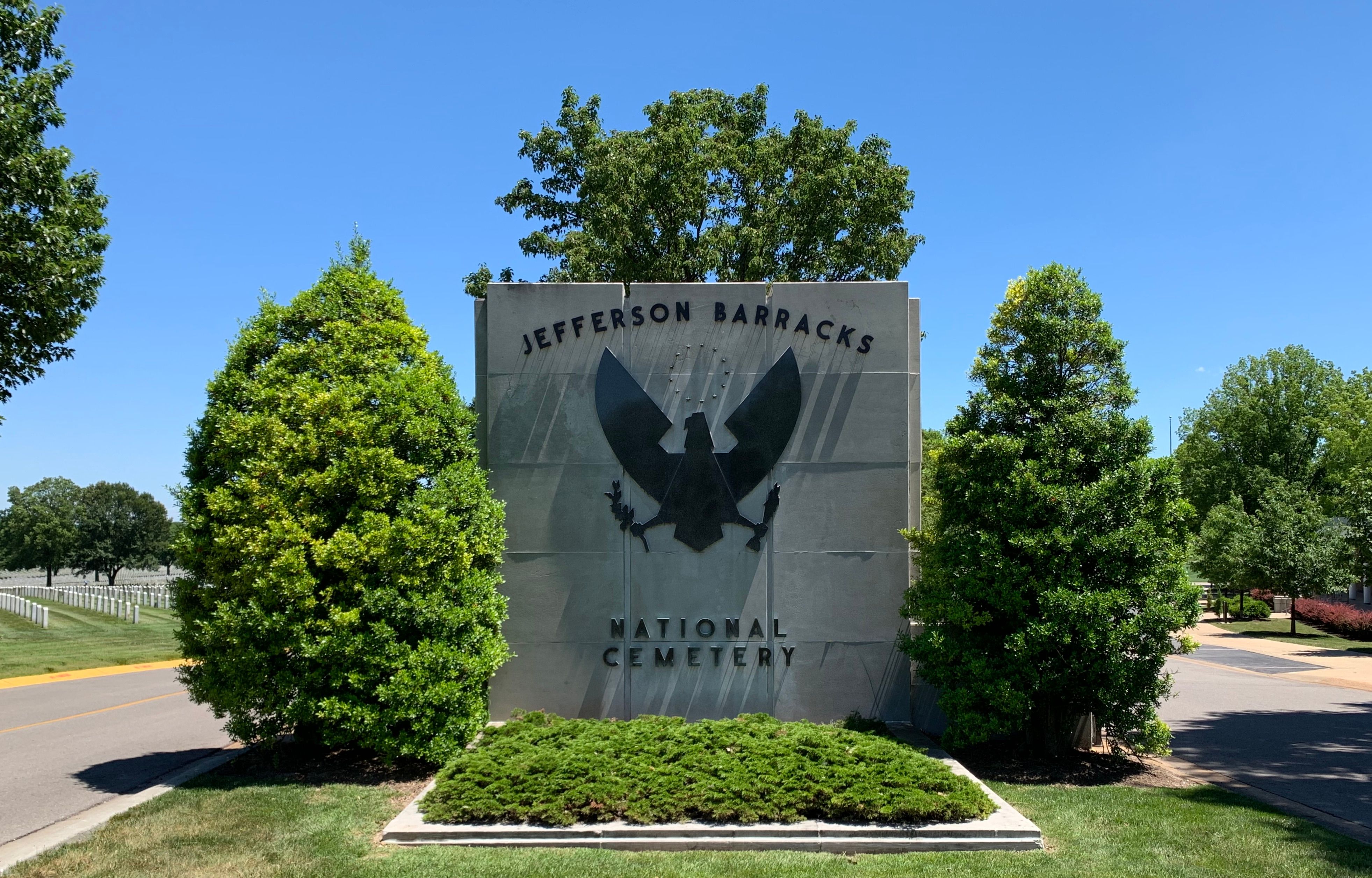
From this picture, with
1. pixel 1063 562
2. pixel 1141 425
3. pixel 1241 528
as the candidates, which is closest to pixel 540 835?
pixel 1063 562

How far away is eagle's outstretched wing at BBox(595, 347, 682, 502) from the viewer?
11211mm

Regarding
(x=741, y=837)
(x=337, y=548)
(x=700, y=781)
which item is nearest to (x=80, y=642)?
(x=337, y=548)

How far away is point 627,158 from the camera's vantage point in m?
25.1

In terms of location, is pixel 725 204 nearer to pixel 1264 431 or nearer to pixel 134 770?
pixel 134 770

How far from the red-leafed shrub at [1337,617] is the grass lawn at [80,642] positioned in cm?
3814

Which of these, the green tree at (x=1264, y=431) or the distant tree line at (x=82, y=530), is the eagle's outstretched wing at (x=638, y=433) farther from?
the distant tree line at (x=82, y=530)

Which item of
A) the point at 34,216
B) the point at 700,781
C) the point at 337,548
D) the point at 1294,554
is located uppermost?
the point at 34,216

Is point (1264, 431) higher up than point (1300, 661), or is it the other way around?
point (1264, 431)

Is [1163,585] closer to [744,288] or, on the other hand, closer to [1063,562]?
[1063,562]

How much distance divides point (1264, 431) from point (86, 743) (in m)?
57.2

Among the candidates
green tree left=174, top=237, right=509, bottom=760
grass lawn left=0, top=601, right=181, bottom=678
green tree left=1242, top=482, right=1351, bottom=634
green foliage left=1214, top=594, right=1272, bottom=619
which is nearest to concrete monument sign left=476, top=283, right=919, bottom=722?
green tree left=174, top=237, right=509, bottom=760

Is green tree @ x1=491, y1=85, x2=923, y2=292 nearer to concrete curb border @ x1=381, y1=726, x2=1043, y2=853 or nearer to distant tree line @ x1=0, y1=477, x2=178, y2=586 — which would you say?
concrete curb border @ x1=381, y1=726, x2=1043, y2=853

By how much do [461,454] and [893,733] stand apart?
6.04m

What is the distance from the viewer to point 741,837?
7605 mm
